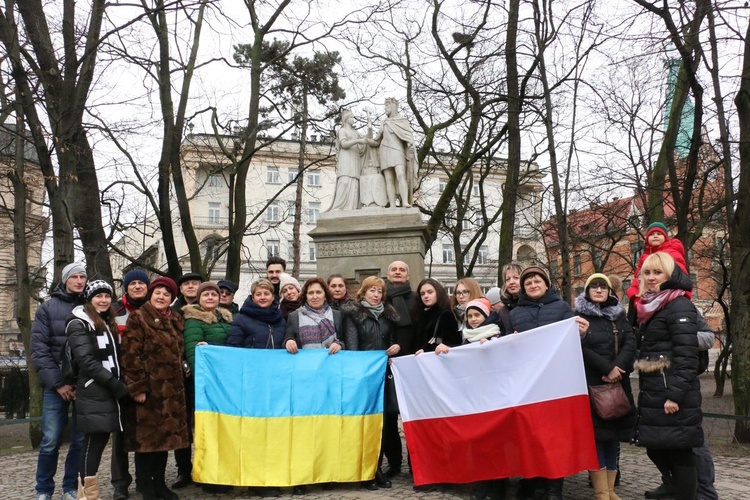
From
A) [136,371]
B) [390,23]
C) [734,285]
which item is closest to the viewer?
[136,371]

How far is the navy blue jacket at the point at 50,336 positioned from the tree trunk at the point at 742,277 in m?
8.47

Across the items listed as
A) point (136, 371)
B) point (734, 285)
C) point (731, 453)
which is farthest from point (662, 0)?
point (136, 371)

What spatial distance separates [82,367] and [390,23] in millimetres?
11358

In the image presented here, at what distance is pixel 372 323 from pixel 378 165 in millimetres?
5558

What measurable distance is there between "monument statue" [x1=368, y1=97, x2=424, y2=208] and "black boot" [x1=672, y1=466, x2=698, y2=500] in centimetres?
720

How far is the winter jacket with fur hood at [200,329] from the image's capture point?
5982mm

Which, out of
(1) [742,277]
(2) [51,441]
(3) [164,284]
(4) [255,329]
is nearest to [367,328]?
(4) [255,329]

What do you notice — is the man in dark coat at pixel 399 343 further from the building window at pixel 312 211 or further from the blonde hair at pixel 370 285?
the building window at pixel 312 211

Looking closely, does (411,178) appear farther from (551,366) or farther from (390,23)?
(551,366)

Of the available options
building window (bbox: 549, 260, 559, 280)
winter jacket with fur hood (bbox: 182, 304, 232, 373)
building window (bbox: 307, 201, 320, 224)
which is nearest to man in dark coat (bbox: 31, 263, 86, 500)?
winter jacket with fur hood (bbox: 182, 304, 232, 373)

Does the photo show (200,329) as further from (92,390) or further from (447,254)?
(447,254)

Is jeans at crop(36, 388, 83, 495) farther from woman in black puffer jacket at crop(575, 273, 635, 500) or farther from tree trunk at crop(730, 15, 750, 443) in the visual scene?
tree trunk at crop(730, 15, 750, 443)

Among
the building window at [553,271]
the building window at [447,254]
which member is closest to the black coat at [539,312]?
the building window at [553,271]

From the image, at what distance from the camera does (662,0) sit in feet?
31.2
